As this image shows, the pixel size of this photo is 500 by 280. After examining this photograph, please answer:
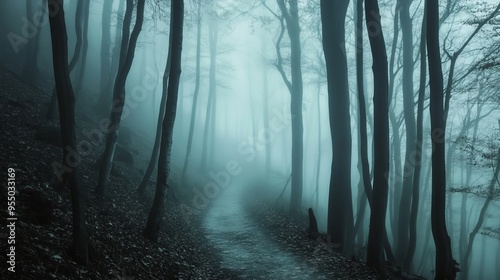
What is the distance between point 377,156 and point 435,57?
9.82 feet

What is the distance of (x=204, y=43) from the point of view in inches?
1255

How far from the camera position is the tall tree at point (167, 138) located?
348 inches

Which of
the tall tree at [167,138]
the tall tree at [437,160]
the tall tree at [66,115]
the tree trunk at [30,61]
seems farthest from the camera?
the tree trunk at [30,61]

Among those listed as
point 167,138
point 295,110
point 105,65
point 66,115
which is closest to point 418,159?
point 295,110

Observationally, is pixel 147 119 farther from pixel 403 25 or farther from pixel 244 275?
pixel 244 275

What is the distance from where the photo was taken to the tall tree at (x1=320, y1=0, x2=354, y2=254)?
10.8 m

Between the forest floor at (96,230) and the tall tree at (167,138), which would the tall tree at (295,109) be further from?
the tall tree at (167,138)

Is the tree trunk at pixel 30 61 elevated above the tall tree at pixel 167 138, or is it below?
above

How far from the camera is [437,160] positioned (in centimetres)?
831

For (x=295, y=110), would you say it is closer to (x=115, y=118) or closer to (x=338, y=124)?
(x=338, y=124)

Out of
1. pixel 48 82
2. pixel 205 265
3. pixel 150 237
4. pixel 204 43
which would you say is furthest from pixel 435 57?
pixel 204 43

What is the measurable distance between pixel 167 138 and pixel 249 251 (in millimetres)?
4601

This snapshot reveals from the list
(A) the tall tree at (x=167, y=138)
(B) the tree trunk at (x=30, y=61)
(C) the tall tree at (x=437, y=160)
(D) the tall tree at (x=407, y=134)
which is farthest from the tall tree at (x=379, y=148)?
(B) the tree trunk at (x=30, y=61)

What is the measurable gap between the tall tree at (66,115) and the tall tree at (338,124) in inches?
309
